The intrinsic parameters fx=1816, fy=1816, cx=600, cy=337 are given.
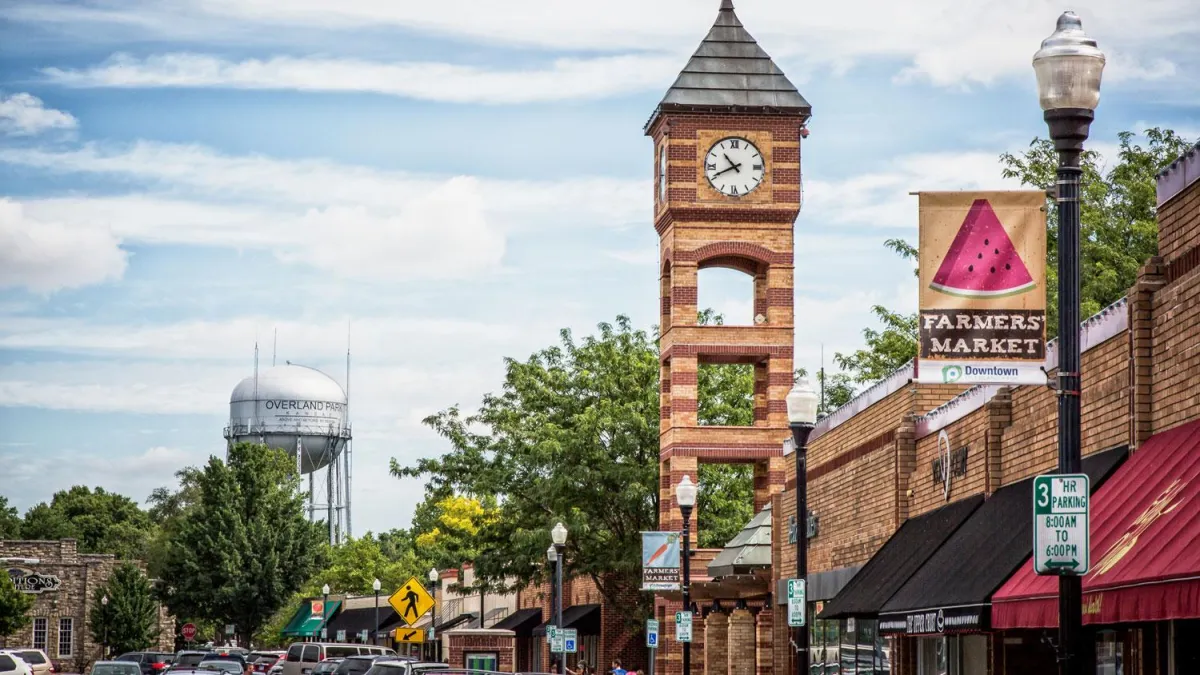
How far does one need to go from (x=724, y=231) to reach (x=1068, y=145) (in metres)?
39.3

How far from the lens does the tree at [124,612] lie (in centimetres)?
A: 8619

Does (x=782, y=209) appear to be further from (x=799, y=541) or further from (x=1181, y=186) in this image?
(x=1181, y=186)

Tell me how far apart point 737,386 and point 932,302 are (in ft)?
→ 158

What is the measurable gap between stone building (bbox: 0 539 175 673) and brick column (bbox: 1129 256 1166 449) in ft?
252

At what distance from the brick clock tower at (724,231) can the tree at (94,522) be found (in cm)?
9171

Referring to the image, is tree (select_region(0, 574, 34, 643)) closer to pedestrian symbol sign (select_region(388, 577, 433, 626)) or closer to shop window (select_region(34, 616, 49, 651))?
shop window (select_region(34, 616, 49, 651))

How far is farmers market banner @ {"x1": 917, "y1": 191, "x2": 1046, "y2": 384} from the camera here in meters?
12.9

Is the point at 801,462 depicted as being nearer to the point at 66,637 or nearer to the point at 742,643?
the point at 742,643

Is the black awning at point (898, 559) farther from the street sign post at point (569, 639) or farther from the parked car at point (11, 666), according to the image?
the parked car at point (11, 666)

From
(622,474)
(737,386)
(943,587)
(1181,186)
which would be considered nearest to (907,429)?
(943,587)

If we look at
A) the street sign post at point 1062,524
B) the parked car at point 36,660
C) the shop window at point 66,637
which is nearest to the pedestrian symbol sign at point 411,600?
the parked car at point 36,660

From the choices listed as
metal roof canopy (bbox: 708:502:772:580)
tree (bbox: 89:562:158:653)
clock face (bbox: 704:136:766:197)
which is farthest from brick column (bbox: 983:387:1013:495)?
tree (bbox: 89:562:158:653)

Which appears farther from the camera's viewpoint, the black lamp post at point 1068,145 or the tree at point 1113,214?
the tree at point 1113,214

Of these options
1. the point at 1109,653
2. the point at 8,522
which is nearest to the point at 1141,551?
the point at 1109,653
